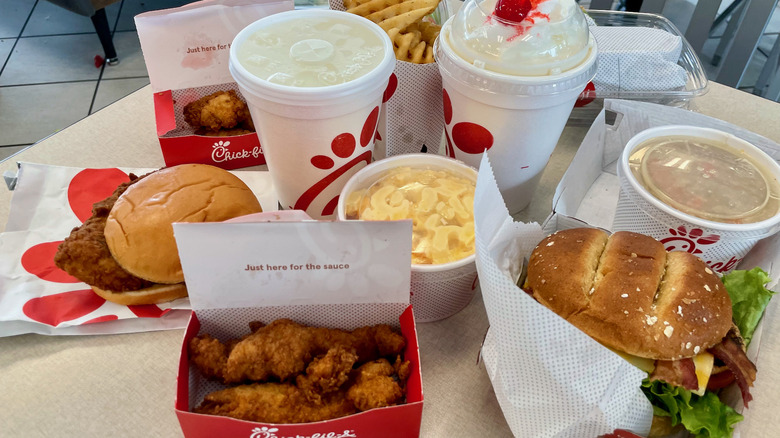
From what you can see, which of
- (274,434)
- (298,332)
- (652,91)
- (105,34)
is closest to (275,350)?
(298,332)

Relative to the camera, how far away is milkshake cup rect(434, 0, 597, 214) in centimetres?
122

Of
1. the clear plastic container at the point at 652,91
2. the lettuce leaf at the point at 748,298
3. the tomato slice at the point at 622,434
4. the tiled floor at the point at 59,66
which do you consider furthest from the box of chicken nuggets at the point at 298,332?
the tiled floor at the point at 59,66

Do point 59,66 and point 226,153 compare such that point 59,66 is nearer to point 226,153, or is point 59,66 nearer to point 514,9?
point 226,153

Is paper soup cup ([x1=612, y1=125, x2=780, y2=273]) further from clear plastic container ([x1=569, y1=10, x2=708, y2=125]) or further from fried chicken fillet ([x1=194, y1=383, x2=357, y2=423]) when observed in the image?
fried chicken fillet ([x1=194, y1=383, x2=357, y2=423])

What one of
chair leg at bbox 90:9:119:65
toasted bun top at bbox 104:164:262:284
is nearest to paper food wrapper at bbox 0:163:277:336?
toasted bun top at bbox 104:164:262:284

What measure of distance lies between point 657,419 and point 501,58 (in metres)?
0.80

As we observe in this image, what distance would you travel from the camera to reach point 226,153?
1623 millimetres

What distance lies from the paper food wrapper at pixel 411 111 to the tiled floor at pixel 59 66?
2752 millimetres

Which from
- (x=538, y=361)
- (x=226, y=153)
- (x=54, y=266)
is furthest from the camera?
(x=226, y=153)

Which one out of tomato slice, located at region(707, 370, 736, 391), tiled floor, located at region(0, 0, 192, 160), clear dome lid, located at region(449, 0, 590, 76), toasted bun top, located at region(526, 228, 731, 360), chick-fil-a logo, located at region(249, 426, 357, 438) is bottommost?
tiled floor, located at region(0, 0, 192, 160)

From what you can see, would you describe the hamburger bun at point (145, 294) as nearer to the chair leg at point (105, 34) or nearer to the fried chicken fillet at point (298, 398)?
the fried chicken fillet at point (298, 398)

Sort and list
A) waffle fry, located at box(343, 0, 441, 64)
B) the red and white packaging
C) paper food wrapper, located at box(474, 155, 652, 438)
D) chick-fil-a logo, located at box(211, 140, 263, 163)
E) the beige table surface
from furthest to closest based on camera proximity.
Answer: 1. chick-fil-a logo, located at box(211, 140, 263, 163)
2. the red and white packaging
3. waffle fry, located at box(343, 0, 441, 64)
4. the beige table surface
5. paper food wrapper, located at box(474, 155, 652, 438)

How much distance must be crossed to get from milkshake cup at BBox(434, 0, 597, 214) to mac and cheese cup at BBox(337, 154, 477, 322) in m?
0.12

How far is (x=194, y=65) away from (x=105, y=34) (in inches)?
108
